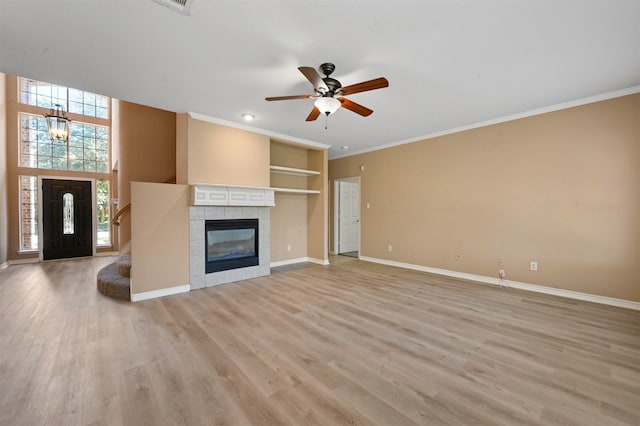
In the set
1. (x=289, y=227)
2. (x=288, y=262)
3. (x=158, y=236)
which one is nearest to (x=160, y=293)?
(x=158, y=236)

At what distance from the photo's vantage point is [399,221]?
5676mm

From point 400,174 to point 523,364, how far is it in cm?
412

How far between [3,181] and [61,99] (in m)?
2.50

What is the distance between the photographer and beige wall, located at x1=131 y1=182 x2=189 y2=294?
139 inches

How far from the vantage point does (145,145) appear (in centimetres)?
558

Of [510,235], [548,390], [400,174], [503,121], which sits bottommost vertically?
[548,390]

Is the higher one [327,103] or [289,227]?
[327,103]

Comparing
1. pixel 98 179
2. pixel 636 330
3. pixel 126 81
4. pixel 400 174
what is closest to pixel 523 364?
pixel 636 330

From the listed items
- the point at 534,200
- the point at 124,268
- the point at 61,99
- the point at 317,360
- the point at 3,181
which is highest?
the point at 61,99

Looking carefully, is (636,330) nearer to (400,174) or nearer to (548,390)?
(548,390)

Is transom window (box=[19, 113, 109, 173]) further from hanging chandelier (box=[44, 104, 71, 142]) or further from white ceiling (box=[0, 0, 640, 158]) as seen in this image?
white ceiling (box=[0, 0, 640, 158])

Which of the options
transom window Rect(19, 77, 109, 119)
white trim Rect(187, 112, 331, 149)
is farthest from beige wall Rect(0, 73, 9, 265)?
white trim Rect(187, 112, 331, 149)

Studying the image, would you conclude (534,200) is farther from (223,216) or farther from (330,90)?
(223,216)

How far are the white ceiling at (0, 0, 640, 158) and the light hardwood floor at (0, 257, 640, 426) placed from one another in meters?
2.69
